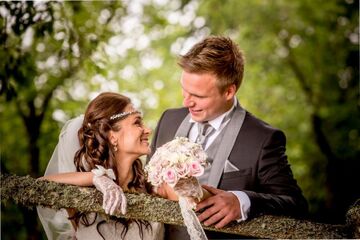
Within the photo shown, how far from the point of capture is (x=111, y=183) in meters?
2.56

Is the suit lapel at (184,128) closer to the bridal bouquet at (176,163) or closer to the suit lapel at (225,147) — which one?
the suit lapel at (225,147)

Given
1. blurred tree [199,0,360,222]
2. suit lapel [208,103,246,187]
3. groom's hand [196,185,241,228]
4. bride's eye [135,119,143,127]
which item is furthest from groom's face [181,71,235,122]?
blurred tree [199,0,360,222]

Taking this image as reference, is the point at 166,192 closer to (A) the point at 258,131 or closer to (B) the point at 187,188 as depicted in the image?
(A) the point at 258,131

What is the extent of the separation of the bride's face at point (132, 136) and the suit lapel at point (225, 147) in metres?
0.41

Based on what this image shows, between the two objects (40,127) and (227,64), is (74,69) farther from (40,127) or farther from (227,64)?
(227,64)

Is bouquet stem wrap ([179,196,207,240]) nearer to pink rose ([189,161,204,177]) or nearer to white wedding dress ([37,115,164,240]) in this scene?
pink rose ([189,161,204,177])

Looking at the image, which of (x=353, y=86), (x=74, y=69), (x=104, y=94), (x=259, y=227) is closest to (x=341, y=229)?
(x=259, y=227)

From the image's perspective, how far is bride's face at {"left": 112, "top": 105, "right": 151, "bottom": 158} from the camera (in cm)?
305

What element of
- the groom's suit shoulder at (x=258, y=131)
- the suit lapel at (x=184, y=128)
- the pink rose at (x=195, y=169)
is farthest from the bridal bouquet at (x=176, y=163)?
the suit lapel at (x=184, y=128)

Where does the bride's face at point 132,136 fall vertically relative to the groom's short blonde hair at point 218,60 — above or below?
below

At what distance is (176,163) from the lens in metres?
2.30

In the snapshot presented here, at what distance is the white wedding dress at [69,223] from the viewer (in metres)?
3.04

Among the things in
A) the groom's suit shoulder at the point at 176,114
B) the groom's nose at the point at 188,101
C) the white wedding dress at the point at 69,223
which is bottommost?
the white wedding dress at the point at 69,223

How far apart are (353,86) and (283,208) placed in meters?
5.84
